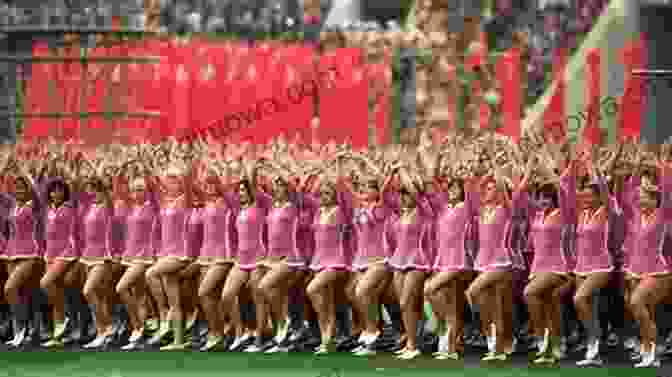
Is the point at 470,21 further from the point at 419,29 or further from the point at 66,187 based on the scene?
the point at 66,187

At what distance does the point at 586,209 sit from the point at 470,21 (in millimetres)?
15567

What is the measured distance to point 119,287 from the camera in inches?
682

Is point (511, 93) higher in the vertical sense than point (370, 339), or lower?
higher

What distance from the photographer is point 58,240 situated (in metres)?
17.6

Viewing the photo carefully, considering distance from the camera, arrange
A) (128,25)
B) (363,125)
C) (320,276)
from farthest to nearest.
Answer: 1. (363,125)
2. (128,25)
3. (320,276)

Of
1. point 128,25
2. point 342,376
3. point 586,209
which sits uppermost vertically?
point 128,25

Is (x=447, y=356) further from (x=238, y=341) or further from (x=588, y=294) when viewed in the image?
(x=238, y=341)

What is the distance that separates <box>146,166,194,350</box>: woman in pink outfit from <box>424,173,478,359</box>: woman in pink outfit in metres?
2.01

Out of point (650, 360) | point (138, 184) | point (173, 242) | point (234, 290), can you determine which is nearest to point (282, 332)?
point (234, 290)

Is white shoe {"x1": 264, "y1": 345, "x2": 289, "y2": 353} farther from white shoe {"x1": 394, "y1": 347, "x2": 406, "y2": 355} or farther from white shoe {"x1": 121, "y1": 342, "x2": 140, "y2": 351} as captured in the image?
white shoe {"x1": 121, "y1": 342, "x2": 140, "y2": 351}

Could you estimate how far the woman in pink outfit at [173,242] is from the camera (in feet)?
56.7

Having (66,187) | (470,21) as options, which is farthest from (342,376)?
(470,21)

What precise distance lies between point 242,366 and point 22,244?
239 centimetres

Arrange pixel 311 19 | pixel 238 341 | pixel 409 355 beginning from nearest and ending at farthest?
pixel 409 355, pixel 238 341, pixel 311 19
